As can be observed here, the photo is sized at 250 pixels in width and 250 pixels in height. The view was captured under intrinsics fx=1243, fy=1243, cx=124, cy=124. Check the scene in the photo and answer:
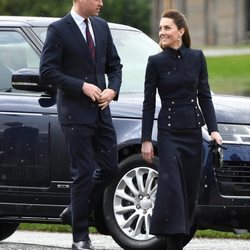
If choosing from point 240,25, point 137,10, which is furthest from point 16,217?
point 240,25

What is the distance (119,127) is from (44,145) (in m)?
0.57

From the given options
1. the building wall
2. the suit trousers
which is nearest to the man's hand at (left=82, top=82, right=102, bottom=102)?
the suit trousers

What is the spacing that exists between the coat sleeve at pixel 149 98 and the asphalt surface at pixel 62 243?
173 centimetres

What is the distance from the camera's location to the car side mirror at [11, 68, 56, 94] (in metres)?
9.05

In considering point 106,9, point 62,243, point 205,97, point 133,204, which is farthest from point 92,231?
point 106,9

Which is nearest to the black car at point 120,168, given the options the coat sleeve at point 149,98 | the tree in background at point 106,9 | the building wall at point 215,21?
the coat sleeve at point 149,98

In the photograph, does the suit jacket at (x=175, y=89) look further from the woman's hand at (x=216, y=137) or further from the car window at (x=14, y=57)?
the car window at (x=14, y=57)

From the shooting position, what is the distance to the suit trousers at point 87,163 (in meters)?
8.25

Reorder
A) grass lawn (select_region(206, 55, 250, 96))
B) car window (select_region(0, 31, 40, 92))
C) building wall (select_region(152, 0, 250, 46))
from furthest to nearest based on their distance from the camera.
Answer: building wall (select_region(152, 0, 250, 46)) < grass lawn (select_region(206, 55, 250, 96)) < car window (select_region(0, 31, 40, 92))

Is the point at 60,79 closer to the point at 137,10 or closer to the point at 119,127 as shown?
the point at 119,127

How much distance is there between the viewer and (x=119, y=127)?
9109mm

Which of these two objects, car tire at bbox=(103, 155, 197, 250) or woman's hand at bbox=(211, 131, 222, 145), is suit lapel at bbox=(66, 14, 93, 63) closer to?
woman's hand at bbox=(211, 131, 222, 145)

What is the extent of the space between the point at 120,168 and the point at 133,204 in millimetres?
286

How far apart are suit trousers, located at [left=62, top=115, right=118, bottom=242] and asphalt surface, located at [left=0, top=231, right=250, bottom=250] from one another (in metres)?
1.01
